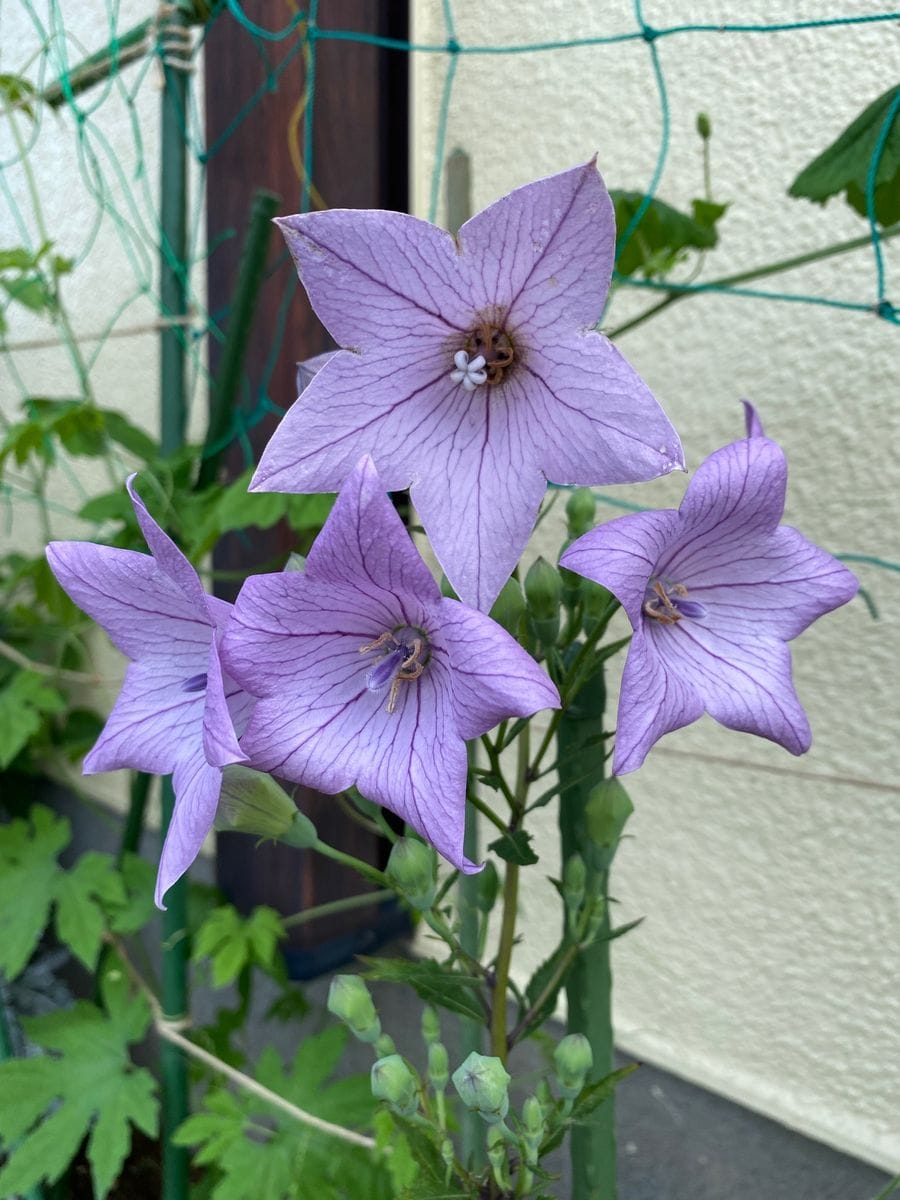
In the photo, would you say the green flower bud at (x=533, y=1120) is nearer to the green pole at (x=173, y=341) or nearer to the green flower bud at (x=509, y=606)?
the green flower bud at (x=509, y=606)

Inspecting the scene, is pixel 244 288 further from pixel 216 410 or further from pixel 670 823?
pixel 670 823

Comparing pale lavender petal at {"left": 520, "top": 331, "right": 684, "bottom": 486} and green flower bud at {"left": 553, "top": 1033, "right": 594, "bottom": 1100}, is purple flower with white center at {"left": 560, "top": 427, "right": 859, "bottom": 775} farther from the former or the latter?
green flower bud at {"left": 553, "top": 1033, "right": 594, "bottom": 1100}

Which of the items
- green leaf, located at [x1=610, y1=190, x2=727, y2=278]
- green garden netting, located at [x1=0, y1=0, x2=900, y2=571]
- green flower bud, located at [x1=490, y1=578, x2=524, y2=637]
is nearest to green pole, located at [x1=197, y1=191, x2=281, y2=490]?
green garden netting, located at [x1=0, y1=0, x2=900, y2=571]

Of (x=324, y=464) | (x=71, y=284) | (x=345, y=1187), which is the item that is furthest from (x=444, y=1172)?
(x=71, y=284)

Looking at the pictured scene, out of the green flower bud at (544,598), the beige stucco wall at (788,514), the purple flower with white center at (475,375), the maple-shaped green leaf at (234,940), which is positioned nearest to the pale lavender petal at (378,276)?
the purple flower with white center at (475,375)

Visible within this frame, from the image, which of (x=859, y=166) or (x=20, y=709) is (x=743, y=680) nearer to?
(x=859, y=166)
